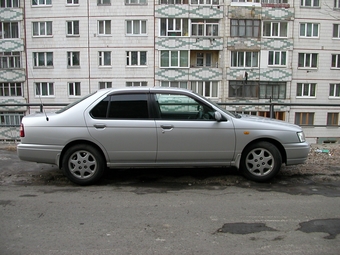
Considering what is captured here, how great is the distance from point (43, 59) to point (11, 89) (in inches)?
212

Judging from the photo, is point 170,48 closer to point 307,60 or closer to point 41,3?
point 41,3

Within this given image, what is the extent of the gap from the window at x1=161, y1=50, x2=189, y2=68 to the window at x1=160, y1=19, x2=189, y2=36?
2.09 metres

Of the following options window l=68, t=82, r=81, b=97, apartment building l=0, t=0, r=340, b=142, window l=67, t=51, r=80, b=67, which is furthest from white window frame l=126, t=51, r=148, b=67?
window l=68, t=82, r=81, b=97

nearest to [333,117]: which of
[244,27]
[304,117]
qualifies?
[304,117]

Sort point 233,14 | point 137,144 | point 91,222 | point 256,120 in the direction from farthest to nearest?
point 233,14 < point 256,120 < point 137,144 < point 91,222

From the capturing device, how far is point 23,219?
3.95 meters

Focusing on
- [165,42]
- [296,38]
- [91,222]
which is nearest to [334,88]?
[296,38]

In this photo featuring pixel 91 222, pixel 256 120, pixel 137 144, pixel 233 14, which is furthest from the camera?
pixel 233 14

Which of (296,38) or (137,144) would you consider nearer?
A: (137,144)

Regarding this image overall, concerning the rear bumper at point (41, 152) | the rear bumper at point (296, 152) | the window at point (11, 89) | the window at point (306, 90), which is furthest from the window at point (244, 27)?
the rear bumper at point (41, 152)

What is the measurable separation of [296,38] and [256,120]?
1446 inches

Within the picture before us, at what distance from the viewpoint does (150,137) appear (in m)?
5.22

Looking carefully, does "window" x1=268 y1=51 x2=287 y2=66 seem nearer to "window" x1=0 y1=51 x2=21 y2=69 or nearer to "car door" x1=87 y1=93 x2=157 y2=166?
"window" x1=0 y1=51 x2=21 y2=69

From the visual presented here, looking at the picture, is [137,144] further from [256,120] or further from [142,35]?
[142,35]
